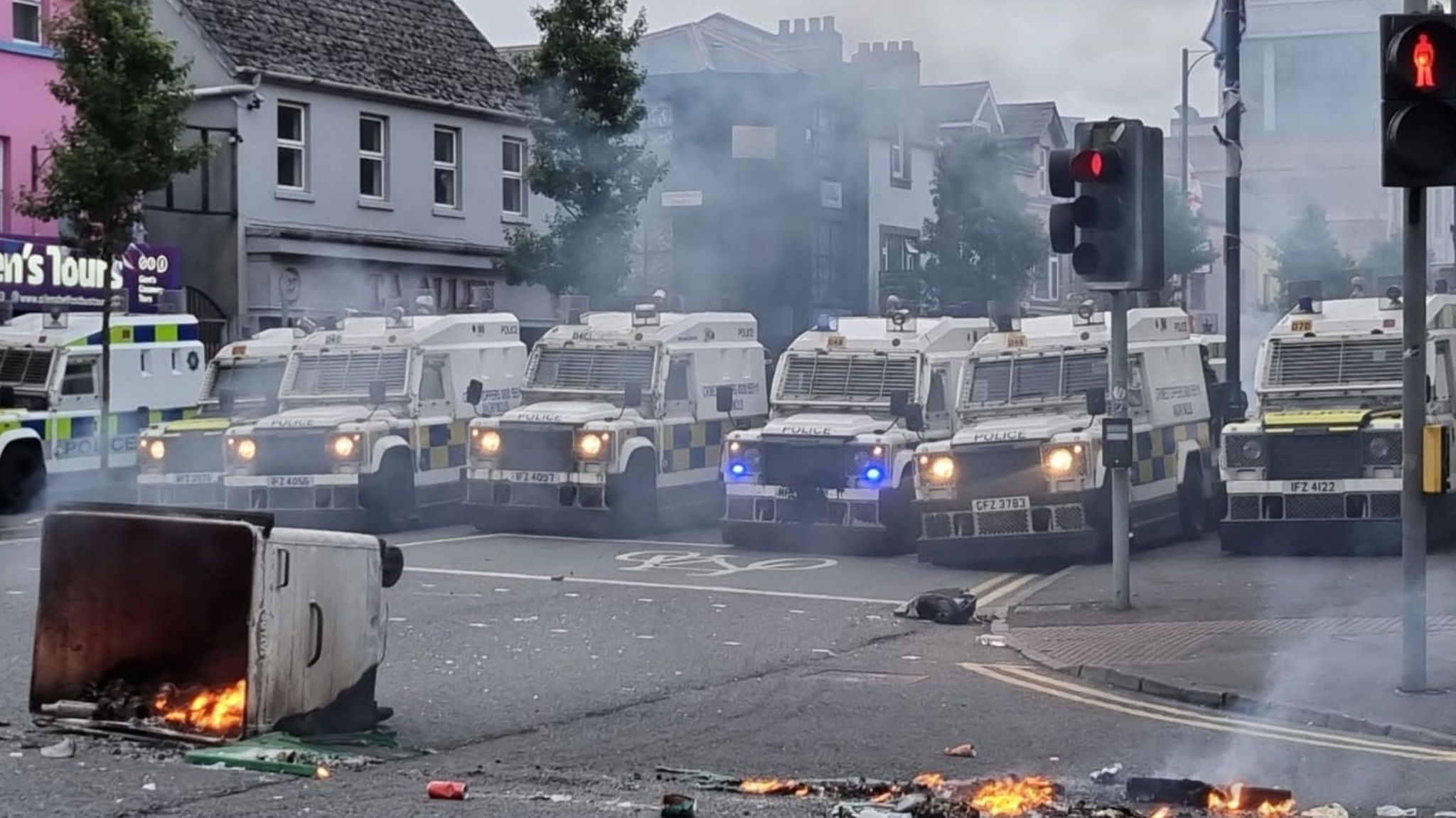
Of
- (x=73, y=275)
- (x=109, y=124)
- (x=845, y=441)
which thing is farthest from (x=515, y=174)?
(x=845, y=441)

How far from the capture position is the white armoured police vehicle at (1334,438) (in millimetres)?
17281

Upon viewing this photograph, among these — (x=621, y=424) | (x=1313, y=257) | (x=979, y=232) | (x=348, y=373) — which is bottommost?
(x=621, y=424)

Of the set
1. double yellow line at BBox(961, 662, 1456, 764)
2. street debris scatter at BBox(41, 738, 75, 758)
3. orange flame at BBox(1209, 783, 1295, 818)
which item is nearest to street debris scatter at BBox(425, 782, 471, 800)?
street debris scatter at BBox(41, 738, 75, 758)

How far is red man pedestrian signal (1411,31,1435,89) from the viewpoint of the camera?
10055mm

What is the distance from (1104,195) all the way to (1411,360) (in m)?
3.65

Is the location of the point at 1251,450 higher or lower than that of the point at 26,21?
lower

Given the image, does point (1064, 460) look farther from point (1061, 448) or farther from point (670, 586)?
point (670, 586)

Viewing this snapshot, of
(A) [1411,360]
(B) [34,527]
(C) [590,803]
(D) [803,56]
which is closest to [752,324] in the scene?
(D) [803,56]

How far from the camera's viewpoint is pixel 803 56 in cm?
2045

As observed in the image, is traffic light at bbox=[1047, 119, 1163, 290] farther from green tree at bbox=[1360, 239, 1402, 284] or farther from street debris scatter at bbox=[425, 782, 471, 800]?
street debris scatter at bbox=[425, 782, 471, 800]

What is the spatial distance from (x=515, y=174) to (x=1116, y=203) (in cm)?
2382

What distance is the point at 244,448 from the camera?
20.8 m

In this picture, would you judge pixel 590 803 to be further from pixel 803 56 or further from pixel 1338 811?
pixel 803 56

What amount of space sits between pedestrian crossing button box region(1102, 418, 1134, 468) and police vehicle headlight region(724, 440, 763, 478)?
5.73 m
